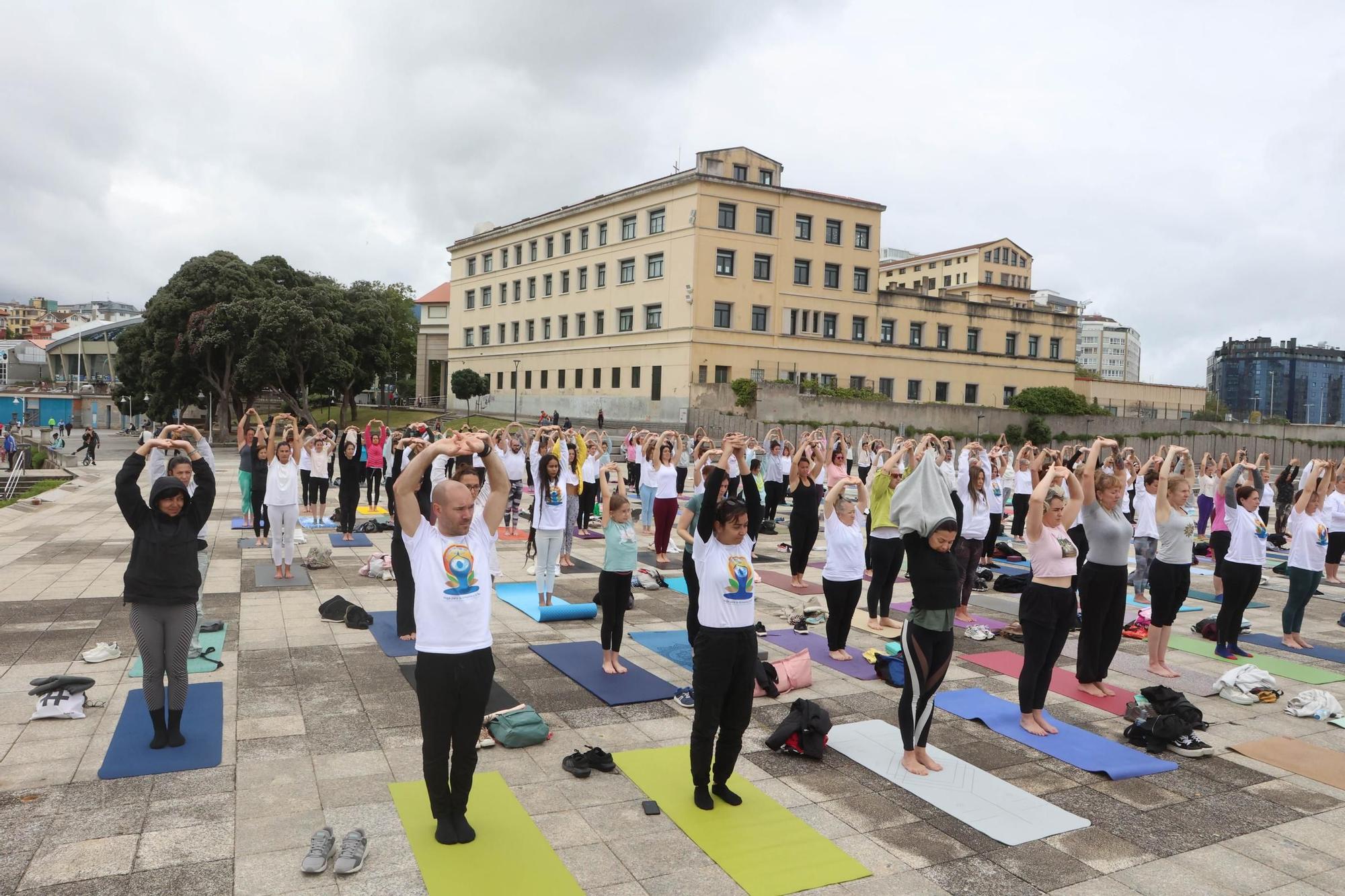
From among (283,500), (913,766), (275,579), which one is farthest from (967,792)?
(275,579)

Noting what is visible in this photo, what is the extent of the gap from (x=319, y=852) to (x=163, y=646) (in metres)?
2.37

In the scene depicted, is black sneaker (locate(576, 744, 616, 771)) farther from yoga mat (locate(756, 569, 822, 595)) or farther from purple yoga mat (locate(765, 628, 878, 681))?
yoga mat (locate(756, 569, 822, 595))

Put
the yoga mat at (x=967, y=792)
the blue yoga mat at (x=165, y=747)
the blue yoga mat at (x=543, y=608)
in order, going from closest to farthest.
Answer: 1. the yoga mat at (x=967, y=792)
2. the blue yoga mat at (x=165, y=747)
3. the blue yoga mat at (x=543, y=608)

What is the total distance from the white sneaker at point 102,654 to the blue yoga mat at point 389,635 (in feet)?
7.83

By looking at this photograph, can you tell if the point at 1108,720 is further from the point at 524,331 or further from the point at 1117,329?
the point at 1117,329

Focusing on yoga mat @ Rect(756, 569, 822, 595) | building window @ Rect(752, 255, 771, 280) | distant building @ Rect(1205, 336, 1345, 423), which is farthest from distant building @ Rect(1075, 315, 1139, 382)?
yoga mat @ Rect(756, 569, 822, 595)

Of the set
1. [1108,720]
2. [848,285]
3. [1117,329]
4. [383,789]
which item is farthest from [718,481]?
[1117,329]

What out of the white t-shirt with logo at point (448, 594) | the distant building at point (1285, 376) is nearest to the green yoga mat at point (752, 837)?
the white t-shirt with logo at point (448, 594)

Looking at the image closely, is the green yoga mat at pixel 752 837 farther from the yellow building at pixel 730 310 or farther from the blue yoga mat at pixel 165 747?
the yellow building at pixel 730 310

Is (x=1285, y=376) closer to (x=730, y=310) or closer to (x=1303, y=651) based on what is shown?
(x=730, y=310)

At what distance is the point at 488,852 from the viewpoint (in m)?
4.74

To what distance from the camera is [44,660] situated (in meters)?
7.89

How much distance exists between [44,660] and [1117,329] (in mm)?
193422

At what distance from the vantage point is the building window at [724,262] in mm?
49719
